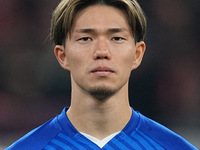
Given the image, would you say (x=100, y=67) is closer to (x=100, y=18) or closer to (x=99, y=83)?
(x=99, y=83)

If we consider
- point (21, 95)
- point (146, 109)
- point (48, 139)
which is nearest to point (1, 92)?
point (21, 95)

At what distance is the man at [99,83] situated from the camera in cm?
348

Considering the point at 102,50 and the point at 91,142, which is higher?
the point at 102,50

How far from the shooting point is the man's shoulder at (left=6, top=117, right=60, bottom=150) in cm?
366

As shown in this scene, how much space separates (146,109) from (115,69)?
5.07m

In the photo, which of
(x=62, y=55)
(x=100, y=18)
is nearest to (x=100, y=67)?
(x=100, y=18)

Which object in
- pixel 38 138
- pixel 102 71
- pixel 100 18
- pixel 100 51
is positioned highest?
pixel 100 18

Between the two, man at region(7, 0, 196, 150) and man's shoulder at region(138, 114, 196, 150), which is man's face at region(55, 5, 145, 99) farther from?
man's shoulder at region(138, 114, 196, 150)

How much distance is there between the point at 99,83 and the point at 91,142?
0.53m

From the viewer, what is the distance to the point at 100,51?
3.43 m

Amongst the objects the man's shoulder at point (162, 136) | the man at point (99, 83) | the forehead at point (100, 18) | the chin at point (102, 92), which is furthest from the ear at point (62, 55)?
the man's shoulder at point (162, 136)

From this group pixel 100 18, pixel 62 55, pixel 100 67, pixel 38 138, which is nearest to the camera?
pixel 100 67

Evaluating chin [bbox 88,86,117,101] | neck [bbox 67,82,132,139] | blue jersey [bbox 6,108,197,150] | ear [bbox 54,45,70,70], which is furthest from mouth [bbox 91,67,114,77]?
blue jersey [bbox 6,108,197,150]

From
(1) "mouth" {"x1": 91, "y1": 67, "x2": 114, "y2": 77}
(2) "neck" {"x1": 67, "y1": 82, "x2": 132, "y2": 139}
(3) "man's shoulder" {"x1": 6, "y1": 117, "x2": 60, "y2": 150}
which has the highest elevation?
(1) "mouth" {"x1": 91, "y1": 67, "x2": 114, "y2": 77}
